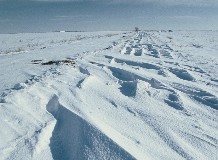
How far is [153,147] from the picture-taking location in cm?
284

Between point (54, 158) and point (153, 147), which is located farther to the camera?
point (153, 147)

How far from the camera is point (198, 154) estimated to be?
278cm

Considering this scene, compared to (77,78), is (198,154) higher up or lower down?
higher up

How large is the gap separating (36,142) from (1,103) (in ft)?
4.16

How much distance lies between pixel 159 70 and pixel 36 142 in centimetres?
464

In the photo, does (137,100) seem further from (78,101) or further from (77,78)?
(77,78)

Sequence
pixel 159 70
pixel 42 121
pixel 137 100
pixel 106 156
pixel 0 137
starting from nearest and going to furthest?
pixel 106 156, pixel 0 137, pixel 42 121, pixel 137 100, pixel 159 70

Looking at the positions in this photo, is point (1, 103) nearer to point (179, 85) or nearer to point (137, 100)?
point (137, 100)

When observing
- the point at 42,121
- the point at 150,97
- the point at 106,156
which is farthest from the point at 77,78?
the point at 106,156

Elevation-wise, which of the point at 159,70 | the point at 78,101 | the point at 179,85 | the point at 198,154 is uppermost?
the point at 198,154

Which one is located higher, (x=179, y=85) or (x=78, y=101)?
(x=78, y=101)

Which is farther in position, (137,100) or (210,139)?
(137,100)

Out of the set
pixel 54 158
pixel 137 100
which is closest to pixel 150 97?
pixel 137 100

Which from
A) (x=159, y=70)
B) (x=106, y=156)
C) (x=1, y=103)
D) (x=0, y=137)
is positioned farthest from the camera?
(x=159, y=70)
